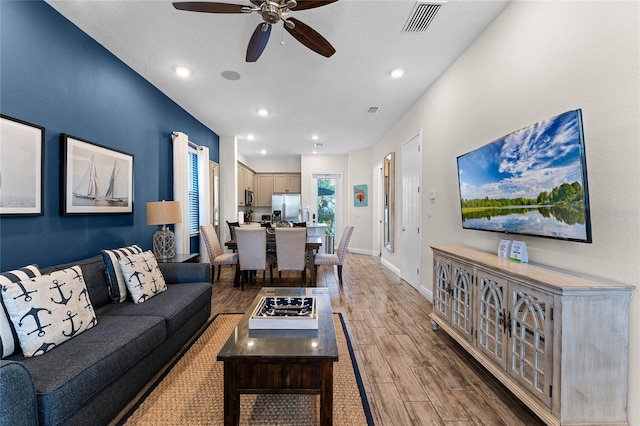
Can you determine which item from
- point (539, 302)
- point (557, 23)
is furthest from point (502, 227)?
point (557, 23)

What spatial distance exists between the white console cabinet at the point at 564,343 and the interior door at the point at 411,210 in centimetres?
234

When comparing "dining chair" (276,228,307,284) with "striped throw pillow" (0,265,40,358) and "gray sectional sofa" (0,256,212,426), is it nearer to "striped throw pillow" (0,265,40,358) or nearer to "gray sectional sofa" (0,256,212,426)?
"gray sectional sofa" (0,256,212,426)

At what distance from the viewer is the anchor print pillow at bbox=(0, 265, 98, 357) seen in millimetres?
1448

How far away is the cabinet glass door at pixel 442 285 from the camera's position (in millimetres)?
2541

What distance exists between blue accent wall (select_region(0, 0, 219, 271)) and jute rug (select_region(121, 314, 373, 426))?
1425 millimetres

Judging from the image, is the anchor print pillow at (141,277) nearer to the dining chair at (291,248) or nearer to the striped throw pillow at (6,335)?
the striped throw pillow at (6,335)

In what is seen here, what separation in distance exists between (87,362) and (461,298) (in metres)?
2.61

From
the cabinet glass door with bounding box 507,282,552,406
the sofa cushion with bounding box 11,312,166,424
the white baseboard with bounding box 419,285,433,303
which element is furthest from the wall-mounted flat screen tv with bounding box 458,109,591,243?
the sofa cushion with bounding box 11,312,166,424

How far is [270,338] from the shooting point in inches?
61.4

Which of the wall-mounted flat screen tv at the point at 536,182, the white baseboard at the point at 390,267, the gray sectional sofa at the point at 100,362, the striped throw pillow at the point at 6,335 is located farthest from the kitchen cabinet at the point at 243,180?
the wall-mounted flat screen tv at the point at 536,182

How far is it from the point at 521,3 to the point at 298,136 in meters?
4.54

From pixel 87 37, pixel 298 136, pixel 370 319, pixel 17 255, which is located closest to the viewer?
pixel 17 255

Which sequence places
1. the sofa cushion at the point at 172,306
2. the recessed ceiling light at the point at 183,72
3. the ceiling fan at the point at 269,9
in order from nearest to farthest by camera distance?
the ceiling fan at the point at 269,9
the sofa cushion at the point at 172,306
the recessed ceiling light at the point at 183,72

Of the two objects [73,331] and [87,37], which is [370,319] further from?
[87,37]
